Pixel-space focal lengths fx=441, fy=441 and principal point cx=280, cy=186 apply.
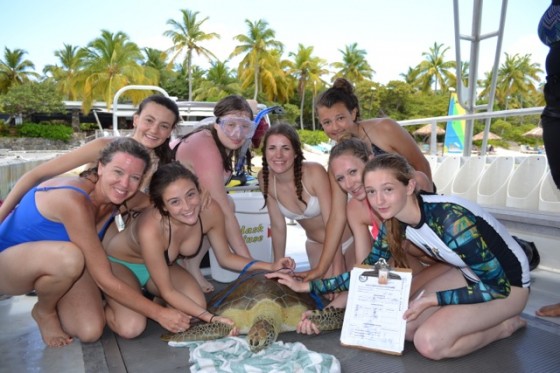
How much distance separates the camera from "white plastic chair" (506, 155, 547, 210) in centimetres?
475

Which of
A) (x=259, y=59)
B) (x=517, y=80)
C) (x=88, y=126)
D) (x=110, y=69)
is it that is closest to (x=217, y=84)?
(x=259, y=59)

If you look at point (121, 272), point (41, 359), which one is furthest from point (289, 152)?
point (41, 359)

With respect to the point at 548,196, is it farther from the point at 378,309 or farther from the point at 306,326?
the point at 306,326

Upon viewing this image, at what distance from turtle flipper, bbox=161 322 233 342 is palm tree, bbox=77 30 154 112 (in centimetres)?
3894

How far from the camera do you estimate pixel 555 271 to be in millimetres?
3916

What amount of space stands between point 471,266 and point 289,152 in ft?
4.76

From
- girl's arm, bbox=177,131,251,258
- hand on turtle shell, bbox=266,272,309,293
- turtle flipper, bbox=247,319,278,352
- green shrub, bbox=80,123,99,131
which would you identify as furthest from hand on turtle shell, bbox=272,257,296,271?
green shrub, bbox=80,123,99,131

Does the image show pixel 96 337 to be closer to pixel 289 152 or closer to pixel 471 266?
pixel 289 152

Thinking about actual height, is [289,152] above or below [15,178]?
above

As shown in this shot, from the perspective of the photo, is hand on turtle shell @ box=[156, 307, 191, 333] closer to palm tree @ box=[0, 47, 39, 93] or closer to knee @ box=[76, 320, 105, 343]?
knee @ box=[76, 320, 105, 343]

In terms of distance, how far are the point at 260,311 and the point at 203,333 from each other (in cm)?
35

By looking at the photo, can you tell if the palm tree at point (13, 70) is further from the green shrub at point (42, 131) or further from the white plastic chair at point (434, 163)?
the white plastic chair at point (434, 163)

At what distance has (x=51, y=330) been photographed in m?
2.55

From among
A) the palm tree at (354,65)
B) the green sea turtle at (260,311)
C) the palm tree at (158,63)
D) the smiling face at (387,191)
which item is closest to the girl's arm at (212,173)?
the green sea turtle at (260,311)
